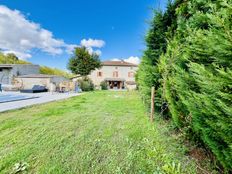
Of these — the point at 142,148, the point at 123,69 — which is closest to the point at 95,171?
the point at 142,148

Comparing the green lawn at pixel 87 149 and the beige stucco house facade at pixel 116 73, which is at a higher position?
the beige stucco house facade at pixel 116 73

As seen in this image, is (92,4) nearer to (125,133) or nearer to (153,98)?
(153,98)

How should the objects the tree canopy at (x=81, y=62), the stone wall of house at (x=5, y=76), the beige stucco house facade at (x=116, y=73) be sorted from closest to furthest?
the stone wall of house at (x=5, y=76), the tree canopy at (x=81, y=62), the beige stucco house facade at (x=116, y=73)

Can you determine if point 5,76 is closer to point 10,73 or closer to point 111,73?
point 10,73

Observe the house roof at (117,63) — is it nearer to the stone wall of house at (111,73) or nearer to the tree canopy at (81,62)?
the stone wall of house at (111,73)

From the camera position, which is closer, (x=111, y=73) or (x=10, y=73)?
(x=10, y=73)

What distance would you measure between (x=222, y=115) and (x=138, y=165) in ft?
5.63

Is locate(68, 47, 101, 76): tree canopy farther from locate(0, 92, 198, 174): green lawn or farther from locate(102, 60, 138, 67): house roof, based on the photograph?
locate(0, 92, 198, 174): green lawn

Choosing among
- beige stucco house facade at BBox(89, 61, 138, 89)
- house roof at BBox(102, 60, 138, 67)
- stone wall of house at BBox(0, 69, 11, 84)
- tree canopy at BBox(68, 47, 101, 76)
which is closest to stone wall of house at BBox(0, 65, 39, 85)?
stone wall of house at BBox(0, 69, 11, 84)

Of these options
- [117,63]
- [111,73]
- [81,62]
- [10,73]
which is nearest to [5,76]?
[10,73]

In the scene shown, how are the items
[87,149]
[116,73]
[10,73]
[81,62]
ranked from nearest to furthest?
[87,149]
[10,73]
[81,62]
[116,73]

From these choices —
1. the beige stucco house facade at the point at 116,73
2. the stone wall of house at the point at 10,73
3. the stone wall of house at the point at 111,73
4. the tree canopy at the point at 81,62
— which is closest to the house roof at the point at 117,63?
the beige stucco house facade at the point at 116,73

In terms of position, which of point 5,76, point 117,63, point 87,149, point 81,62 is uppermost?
point 117,63

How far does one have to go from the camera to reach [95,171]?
303cm
